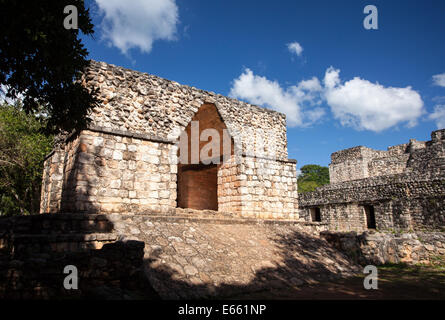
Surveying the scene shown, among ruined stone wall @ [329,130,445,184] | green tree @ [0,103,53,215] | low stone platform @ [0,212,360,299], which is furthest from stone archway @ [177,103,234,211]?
ruined stone wall @ [329,130,445,184]

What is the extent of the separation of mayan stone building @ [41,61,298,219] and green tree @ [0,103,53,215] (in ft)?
16.4

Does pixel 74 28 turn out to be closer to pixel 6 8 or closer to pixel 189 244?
pixel 6 8

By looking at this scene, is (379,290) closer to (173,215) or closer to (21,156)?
(173,215)

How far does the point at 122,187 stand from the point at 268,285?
14.1 ft

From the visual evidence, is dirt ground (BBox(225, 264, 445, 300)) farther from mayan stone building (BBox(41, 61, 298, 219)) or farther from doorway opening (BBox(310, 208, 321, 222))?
doorway opening (BBox(310, 208, 321, 222))

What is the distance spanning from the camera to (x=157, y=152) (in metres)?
8.71

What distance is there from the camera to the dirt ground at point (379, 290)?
203 inches

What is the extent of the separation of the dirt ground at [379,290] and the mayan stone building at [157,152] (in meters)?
4.13

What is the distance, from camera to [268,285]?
5.58 metres

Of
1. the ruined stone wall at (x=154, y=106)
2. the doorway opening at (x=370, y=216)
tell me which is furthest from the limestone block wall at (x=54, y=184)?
the doorway opening at (x=370, y=216)

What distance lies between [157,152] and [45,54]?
428cm

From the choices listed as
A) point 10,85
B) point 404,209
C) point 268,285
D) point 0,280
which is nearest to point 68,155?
point 10,85

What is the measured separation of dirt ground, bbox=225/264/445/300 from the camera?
5.16 metres

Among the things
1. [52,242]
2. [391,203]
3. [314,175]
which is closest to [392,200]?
[391,203]
